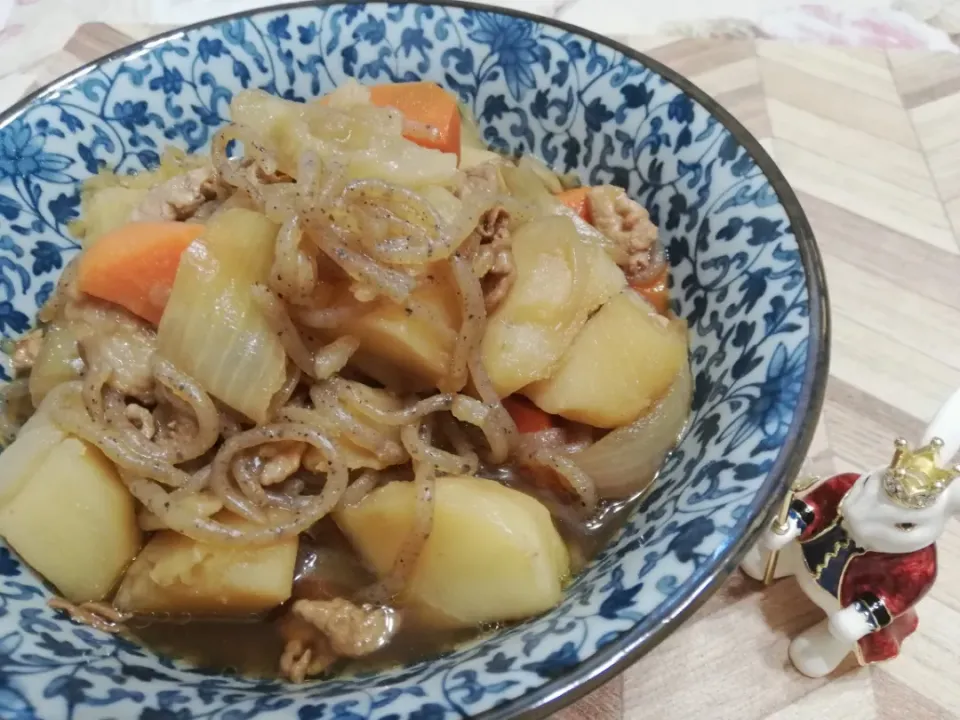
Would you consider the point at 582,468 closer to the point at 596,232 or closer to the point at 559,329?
the point at 559,329

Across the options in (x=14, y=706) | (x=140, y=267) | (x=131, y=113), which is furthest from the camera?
(x=131, y=113)

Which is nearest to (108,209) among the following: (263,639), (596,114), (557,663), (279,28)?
(279,28)

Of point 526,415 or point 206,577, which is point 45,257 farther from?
A: point 526,415

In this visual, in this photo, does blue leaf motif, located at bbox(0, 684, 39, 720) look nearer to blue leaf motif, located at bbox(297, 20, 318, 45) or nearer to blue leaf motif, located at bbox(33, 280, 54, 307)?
blue leaf motif, located at bbox(33, 280, 54, 307)

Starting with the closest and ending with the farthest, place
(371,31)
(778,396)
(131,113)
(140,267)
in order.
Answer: (778,396) → (140,267) → (131,113) → (371,31)

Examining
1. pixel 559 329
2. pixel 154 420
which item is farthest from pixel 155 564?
pixel 559 329

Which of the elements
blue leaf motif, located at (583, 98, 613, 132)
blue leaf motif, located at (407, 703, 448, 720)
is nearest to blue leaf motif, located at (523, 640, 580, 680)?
blue leaf motif, located at (407, 703, 448, 720)
